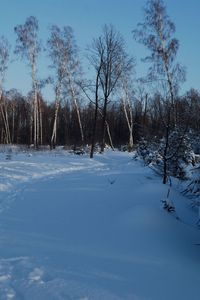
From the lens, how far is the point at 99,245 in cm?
713

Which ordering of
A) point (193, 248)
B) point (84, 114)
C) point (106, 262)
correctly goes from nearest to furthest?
point (106, 262) < point (193, 248) < point (84, 114)

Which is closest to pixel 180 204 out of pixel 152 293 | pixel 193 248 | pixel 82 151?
pixel 193 248

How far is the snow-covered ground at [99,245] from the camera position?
529 cm

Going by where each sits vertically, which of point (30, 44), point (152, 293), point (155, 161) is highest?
point (30, 44)

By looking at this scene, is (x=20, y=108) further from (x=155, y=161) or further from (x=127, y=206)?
(x=127, y=206)

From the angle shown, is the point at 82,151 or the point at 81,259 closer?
the point at 81,259

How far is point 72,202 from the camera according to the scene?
1067cm

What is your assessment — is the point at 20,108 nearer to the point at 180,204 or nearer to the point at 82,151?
the point at 82,151

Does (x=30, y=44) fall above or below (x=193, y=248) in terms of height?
above

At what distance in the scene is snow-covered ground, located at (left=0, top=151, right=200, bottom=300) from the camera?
529 cm

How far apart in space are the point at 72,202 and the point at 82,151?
21.8m

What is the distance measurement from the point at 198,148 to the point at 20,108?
6204 centimetres

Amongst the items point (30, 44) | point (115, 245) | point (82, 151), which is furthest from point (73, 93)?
point (115, 245)

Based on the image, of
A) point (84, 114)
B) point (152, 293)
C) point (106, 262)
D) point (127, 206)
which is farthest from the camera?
point (84, 114)
